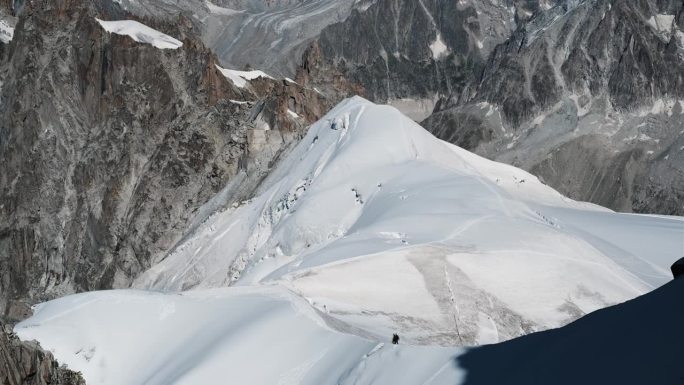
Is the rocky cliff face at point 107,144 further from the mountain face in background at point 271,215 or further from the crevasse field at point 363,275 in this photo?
the crevasse field at point 363,275

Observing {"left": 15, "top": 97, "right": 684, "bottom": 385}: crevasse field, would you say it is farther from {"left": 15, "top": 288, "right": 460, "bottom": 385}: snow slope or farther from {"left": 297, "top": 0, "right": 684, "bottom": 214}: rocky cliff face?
{"left": 297, "top": 0, "right": 684, "bottom": 214}: rocky cliff face

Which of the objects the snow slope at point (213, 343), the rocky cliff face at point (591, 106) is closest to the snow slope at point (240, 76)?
the rocky cliff face at point (591, 106)

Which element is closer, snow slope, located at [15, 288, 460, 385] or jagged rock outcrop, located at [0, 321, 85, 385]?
snow slope, located at [15, 288, 460, 385]

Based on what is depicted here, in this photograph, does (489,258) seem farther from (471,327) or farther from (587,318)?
(587,318)

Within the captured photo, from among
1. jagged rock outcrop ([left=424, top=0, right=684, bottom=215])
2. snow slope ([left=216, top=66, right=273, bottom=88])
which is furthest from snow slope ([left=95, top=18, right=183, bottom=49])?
jagged rock outcrop ([left=424, top=0, right=684, bottom=215])

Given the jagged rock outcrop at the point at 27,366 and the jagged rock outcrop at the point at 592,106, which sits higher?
the jagged rock outcrop at the point at 27,366

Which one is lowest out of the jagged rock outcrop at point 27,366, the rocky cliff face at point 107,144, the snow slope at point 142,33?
the rocky cliff face at point 107,144
